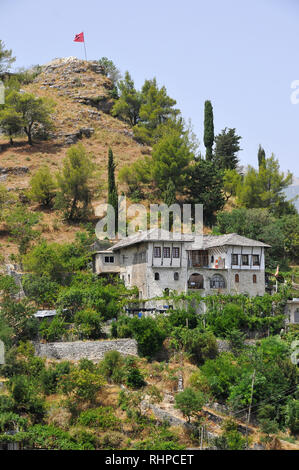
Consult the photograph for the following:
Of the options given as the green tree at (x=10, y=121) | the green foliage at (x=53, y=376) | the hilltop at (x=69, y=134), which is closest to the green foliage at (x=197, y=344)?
the green foliage at (x=53, y=376)

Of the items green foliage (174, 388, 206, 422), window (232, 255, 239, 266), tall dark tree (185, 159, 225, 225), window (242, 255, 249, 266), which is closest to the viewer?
green foliage (174, 388, 206, 422)

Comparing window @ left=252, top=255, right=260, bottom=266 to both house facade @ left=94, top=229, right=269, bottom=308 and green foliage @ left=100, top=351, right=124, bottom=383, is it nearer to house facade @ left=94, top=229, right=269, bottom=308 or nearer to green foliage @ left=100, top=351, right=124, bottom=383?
house facade @ left=94, top=229, right=269, bottom=308

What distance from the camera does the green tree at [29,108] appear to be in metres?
77.9

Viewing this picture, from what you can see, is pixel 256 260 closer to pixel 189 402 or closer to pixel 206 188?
pixel 189 402

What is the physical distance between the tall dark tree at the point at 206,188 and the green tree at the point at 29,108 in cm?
2731

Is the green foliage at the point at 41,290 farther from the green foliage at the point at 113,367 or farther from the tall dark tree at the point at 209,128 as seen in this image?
the tall dark tree at the point at 209,128

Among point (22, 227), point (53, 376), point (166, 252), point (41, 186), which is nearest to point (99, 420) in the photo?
point (53, 376)

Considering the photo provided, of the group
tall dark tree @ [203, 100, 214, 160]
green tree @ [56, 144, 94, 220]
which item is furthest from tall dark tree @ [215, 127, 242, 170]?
green tree @ [56, 144, 94, 220]

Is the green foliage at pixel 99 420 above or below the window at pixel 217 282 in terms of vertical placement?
below

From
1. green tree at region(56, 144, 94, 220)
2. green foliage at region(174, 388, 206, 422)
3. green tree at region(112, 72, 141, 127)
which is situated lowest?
green foliage at region(174, 388, 206, 422)

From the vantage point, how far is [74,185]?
205ft

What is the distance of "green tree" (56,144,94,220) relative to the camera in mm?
62531

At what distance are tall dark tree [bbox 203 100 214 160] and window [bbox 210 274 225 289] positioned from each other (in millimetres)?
31541
